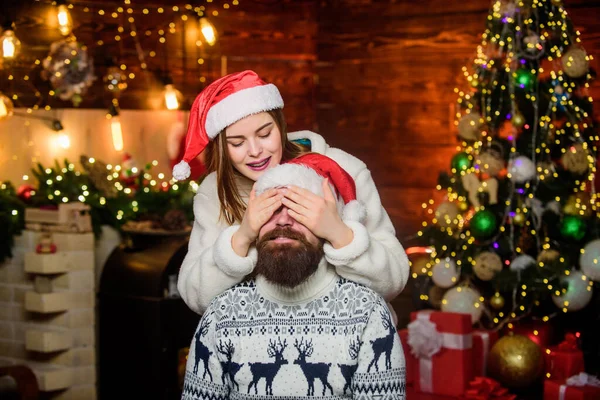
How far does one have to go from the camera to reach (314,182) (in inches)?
81.3

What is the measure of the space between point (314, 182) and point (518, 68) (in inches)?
99.6

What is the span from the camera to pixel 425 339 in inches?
162

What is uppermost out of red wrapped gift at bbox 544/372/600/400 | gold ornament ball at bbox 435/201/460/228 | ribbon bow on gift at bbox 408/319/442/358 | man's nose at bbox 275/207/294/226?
man's nose at bbox 275/207/294/226

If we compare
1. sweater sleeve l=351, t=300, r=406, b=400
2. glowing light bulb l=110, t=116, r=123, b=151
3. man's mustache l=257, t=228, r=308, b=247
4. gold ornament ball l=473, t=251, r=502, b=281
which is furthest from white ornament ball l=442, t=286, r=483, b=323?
man's mustache l=257, t=228, r=308, b=247

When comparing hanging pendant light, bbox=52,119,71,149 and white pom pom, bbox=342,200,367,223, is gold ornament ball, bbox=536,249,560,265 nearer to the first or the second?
white pom pom, bbox=342,200,367,223

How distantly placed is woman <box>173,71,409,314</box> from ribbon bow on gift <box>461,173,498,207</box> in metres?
2.00

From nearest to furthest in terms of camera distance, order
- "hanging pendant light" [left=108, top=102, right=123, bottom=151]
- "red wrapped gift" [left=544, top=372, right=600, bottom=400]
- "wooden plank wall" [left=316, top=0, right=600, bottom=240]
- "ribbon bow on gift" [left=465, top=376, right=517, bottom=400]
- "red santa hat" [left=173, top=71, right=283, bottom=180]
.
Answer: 1. "red santa hat" [left=173, top=71, right=283, bottom=180]
2. "red wrapped gift" [left=544, top=372, right=600, bottom=400]
3. "ribbon bow on gift" [left=465, top=376, right=517, bottom=400]
4. "hanging pendant light" [left=108, top=102, right=123, bottom=151]
5. "wooden plank wall" [left=316, top=0, right=600, bottom=240]

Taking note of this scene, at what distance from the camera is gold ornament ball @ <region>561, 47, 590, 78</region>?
4223 mm

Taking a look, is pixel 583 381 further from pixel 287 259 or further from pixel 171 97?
pixel 171 97

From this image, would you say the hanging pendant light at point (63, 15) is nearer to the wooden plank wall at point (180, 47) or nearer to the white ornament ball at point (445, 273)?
the wooden plank wall at point (180, 47)

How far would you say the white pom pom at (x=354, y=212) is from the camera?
2.11 metres

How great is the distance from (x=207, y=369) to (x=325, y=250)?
385mm

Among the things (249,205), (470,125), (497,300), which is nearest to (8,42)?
(470,125)

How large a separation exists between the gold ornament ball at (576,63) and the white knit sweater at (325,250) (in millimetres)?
2168
